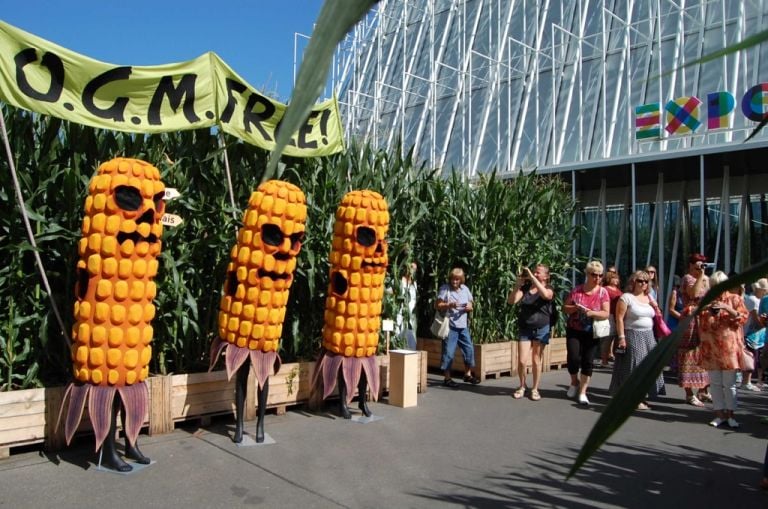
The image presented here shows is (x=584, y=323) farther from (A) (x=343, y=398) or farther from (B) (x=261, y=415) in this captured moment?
(B) (x=261, y=415)

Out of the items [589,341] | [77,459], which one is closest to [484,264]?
[589,341]

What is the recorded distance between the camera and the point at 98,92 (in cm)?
517

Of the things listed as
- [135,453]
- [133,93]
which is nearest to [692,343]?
[135,453]

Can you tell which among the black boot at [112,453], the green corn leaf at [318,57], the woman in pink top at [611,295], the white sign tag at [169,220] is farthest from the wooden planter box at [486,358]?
the green corn leaf at [318,57]

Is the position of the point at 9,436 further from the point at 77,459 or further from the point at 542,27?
the point at 542,27

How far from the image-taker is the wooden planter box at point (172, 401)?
191 inches

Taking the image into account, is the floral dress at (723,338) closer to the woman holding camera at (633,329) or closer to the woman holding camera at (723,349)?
the woman holding camera at (723,349)

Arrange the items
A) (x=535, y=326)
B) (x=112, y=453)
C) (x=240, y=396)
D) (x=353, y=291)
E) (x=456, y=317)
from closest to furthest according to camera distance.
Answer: (x=112, y=453) → (x=240, y=396) → (x=353, y=291) → (x=535, y=326) → (x=456, y=317)

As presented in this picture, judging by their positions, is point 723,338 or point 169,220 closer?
point 169,220

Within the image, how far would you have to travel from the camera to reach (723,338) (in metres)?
6.46

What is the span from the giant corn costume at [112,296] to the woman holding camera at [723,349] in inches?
210

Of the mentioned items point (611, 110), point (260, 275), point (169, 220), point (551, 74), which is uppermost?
point (551, 74)

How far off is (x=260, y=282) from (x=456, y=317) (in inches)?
152

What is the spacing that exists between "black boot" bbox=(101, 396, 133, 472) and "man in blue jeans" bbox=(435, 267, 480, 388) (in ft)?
15.5
